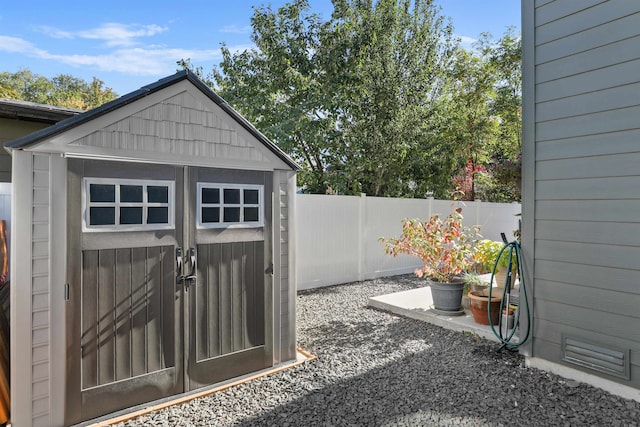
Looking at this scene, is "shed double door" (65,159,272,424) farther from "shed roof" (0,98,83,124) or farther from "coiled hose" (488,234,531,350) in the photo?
"coiled hose" (488,234,531,350)

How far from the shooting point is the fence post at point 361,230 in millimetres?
6996

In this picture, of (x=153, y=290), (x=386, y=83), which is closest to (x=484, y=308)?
(x=153, y=290)

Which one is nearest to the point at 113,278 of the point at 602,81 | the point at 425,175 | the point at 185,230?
the point at 185,230

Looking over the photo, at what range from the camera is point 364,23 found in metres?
8.24

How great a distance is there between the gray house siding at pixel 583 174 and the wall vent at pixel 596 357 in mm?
26

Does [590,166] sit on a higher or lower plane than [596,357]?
higher

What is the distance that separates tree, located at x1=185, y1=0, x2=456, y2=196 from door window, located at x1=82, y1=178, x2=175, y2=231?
5336 millimetres

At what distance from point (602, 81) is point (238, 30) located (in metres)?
7.65

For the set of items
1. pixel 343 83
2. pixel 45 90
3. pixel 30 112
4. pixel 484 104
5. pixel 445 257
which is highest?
pixel 45 90

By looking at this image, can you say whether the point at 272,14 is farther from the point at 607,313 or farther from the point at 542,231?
the point at 607,313

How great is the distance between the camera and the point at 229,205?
2965mm

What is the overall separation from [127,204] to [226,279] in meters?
0.95

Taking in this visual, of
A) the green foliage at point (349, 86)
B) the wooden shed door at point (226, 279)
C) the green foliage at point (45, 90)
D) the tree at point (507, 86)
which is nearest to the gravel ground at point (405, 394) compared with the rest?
the wooden shed door at point (226, 279)

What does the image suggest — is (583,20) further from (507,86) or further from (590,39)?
(507,86)
